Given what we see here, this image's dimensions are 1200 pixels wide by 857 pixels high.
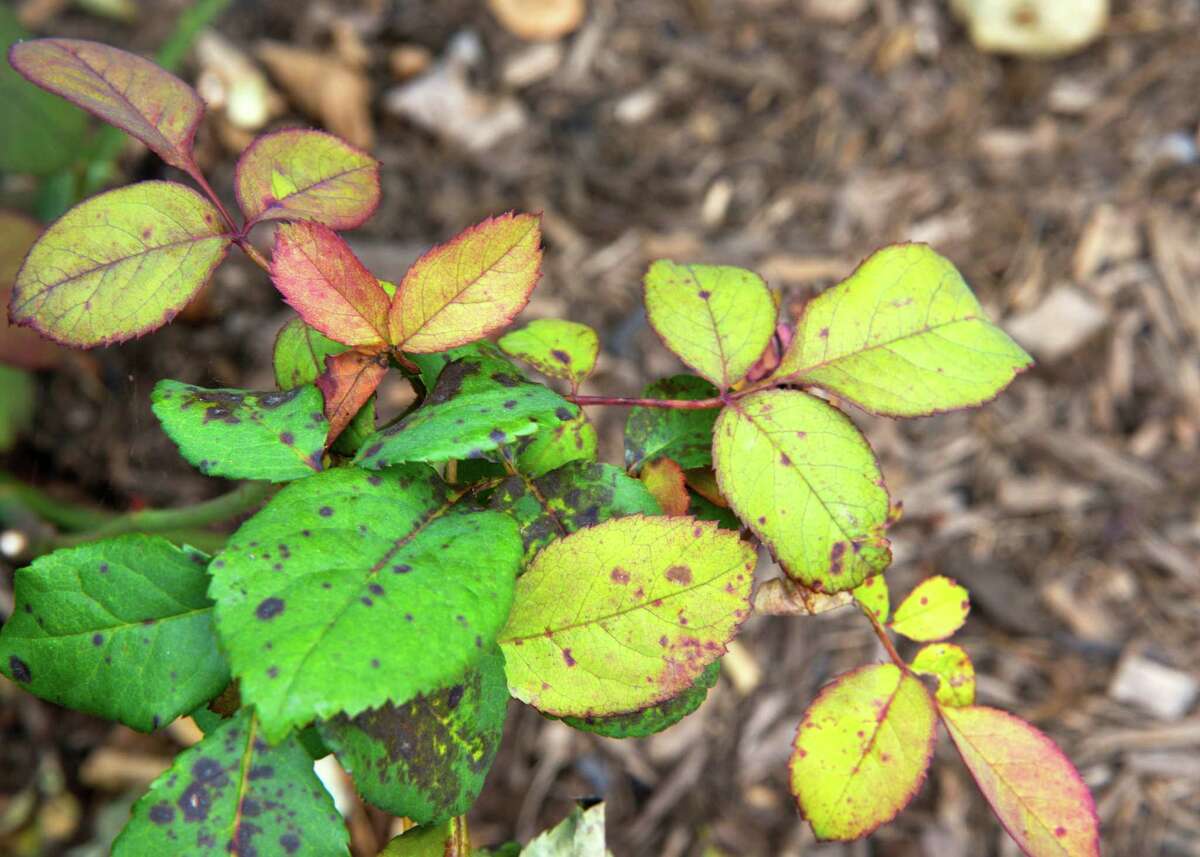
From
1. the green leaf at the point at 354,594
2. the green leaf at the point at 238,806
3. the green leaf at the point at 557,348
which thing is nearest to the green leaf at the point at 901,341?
the green leaf at the point at 557,348

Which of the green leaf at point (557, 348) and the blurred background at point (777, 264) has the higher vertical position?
the green leaf at point (557, 348)

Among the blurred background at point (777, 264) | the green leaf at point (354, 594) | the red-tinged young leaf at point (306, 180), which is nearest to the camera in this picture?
the green leaf at point (354, 594)

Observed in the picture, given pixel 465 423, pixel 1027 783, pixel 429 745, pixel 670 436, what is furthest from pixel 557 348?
pixel 1027 783

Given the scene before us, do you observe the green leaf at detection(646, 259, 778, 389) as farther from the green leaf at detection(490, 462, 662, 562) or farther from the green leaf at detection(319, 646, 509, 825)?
the green leaf at detection(319, 646, 509, 825)

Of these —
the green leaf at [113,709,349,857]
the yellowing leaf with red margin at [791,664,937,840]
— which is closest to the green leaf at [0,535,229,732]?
the green leaf at [113,709,349,857]

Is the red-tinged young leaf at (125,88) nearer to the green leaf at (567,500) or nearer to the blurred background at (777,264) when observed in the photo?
the green leaf at (567,500)
